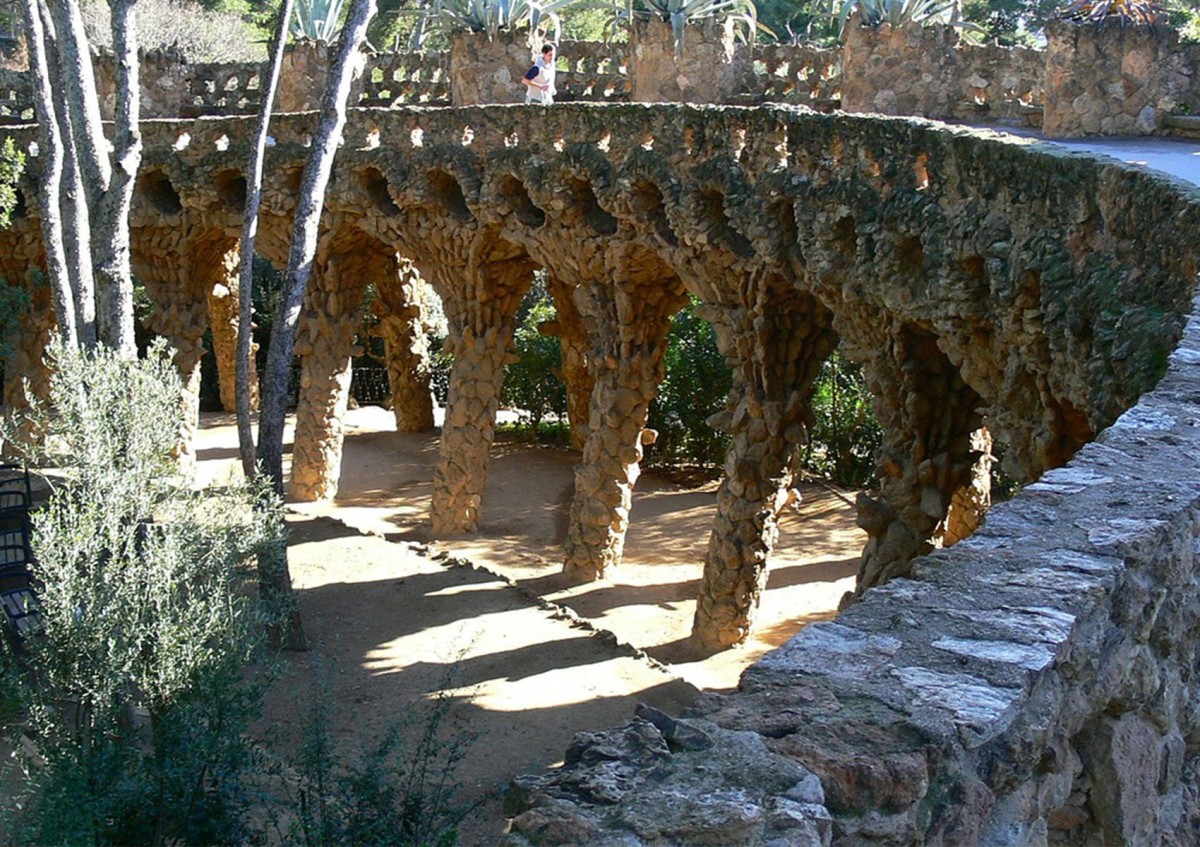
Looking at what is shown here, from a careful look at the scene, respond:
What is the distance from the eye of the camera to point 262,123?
12.3 metres

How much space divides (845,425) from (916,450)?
9390 millimetres

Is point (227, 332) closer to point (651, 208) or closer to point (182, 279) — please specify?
point (182, 279)

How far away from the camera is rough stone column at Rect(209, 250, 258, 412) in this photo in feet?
71.7

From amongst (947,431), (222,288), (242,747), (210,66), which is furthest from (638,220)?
(222,288)

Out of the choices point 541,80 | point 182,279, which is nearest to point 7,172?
point 182,279

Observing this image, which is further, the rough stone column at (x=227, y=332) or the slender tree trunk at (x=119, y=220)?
the rough stone column at (x=227, y=332)

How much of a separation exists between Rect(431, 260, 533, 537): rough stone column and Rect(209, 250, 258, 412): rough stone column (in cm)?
605

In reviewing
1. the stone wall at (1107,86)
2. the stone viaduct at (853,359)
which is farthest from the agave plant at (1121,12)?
the stone viaduct at (853,359)

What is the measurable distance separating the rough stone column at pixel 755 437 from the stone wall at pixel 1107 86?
253 centimetres

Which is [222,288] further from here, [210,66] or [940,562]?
[940,562]

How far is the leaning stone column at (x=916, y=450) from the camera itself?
9.79 m

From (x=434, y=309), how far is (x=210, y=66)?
18.6 ft

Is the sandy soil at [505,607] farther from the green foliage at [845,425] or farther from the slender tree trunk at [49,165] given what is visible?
the slender tree trunk at [49,165]

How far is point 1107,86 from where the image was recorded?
1065 centimetres
